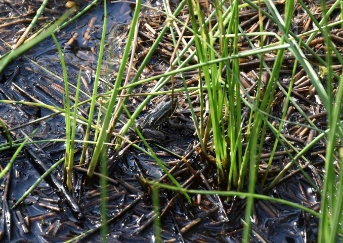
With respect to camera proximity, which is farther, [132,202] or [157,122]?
[157,122]

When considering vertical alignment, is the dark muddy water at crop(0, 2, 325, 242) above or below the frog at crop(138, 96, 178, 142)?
below

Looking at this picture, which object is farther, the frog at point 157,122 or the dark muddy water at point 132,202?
the frog at point 157,122

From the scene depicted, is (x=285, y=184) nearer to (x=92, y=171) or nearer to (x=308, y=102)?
(x=308, y=102)

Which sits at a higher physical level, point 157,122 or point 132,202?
point 157,122

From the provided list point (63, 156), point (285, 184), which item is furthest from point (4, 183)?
point (285, 184)

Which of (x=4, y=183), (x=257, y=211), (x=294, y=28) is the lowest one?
(x=257, y=211)

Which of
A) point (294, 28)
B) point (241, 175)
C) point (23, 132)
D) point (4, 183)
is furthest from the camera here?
point (294, 28)

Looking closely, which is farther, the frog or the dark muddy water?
the frog

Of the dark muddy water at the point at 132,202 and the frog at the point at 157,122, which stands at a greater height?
the frog at the point at 157,122
